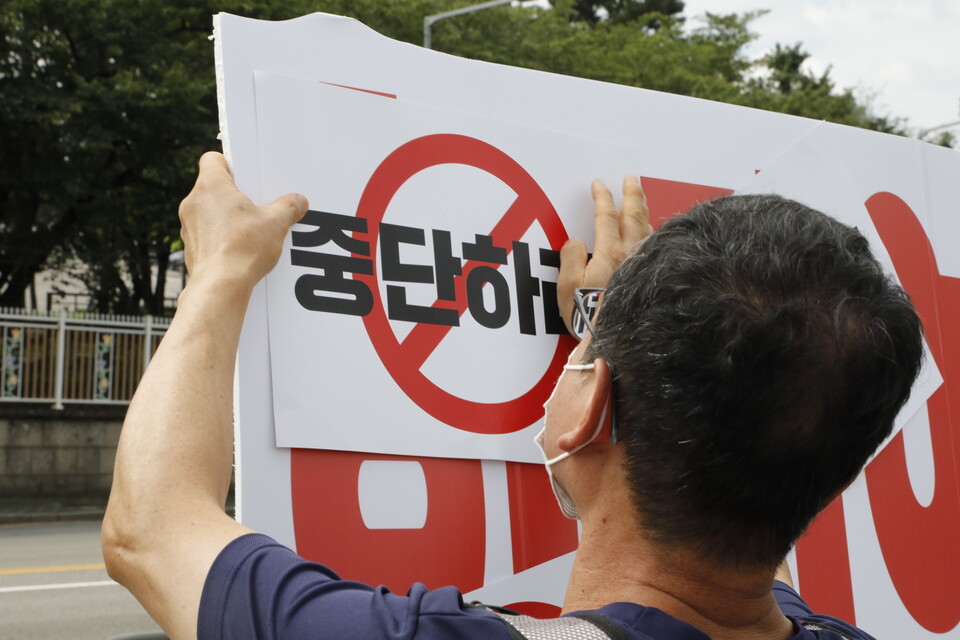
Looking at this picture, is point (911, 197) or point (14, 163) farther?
point (14, 163)

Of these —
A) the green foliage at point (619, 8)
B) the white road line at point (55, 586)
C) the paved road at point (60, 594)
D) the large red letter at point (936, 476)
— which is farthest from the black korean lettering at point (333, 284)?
the green foliage at point (619, 8)

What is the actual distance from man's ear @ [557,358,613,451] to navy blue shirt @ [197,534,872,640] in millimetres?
202

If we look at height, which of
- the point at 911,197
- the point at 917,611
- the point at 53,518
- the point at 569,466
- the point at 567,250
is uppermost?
the point at 911,197

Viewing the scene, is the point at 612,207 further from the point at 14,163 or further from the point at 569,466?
the point at 14,163

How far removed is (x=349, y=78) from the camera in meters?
→ 1.40

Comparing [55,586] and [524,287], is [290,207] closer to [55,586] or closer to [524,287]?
[524,287]

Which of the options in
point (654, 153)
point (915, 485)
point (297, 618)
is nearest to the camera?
point (297, 618)

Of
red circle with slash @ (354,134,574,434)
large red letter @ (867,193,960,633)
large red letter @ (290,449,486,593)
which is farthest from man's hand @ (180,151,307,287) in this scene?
large red letter @ (867,193,960,633)

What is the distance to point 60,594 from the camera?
21.3ft

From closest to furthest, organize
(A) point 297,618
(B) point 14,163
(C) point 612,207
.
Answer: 1. (A) point 297,618
2. (C) point 612,207
3. (B) point 14,163

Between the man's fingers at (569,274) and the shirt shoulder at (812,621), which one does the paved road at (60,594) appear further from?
the shirt shoulder at (812,621)

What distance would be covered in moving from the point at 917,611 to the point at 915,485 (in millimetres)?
232

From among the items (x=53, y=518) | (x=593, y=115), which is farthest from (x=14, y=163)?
(x=593, y=115)

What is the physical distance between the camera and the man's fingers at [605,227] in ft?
4.90
